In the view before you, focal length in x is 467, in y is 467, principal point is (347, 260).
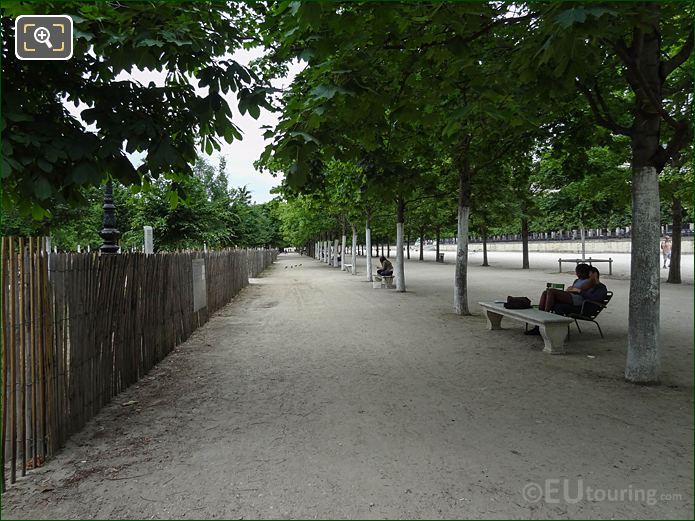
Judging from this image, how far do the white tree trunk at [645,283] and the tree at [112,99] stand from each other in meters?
4.61

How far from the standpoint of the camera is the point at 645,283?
5.57 meters

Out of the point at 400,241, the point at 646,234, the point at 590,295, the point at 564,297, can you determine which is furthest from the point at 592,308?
the point at 400,241

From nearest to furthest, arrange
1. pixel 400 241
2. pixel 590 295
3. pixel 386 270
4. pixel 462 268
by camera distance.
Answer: pixel 590 295, pixel 462 268, pixel 400 241, pixel 386 270

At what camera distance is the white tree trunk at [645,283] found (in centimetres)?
554

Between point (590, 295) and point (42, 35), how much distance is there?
26.8 ft

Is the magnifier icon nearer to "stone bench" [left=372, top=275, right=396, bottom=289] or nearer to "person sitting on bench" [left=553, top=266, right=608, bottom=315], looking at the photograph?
"person sitting on bench" [left=553, top=266, right=608, bottom=315]

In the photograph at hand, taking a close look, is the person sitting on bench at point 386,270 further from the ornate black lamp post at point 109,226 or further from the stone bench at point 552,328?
the ornate black lamp post at point 109,226

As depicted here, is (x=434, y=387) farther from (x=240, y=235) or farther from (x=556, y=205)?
(x=240, y=235)

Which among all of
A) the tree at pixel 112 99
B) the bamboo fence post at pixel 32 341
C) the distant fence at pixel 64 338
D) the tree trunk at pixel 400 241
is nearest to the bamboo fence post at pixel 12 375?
the distant fence at pixel 64 338

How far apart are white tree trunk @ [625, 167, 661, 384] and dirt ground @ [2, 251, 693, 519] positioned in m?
0.31

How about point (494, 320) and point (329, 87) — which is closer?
point (329, 87)

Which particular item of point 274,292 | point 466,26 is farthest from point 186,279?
point 274,292

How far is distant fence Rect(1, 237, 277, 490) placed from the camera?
11.5 feet

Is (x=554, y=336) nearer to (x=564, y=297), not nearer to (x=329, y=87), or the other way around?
(x=564, y=297)
